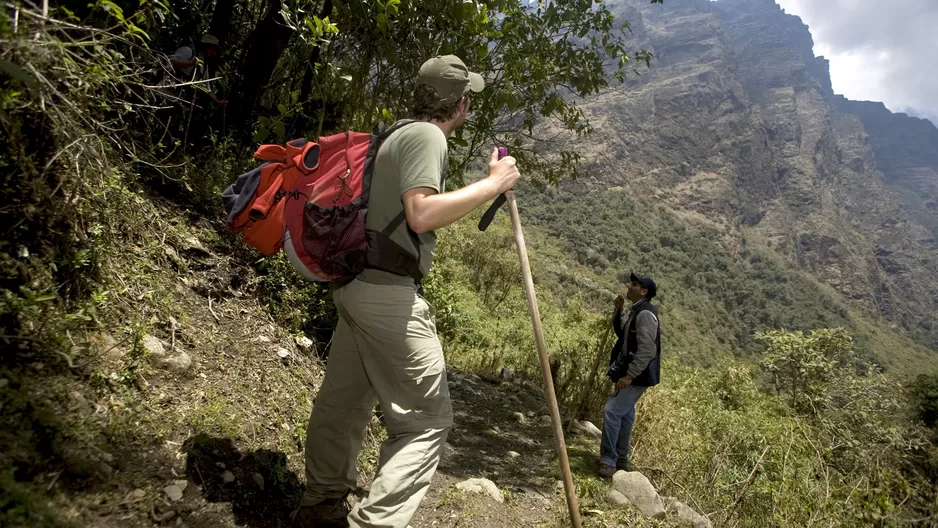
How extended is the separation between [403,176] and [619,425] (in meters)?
3.83

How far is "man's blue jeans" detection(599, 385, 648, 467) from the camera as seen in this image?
4719 millimetres

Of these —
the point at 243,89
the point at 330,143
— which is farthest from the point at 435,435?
the point at 243,89

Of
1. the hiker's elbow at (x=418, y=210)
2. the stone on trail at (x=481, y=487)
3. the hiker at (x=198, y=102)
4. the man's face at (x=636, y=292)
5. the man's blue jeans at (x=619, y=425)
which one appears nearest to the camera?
the hiker's elbow at (x=418, y=210)

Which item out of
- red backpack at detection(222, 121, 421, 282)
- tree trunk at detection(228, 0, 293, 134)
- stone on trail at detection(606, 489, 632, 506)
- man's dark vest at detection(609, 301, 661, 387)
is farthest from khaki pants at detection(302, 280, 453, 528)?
man's dark vest at detection(609, 301, 661, 387)

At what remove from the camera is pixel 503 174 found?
79.7 inches

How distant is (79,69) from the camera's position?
2084mm

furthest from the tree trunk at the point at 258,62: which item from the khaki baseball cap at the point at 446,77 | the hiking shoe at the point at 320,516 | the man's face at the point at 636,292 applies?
the man's face at the point at 636,292

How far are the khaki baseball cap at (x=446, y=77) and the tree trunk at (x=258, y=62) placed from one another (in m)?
2.62

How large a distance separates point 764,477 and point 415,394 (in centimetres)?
339

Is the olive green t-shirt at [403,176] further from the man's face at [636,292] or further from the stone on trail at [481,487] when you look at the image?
the man's face at [636,292]

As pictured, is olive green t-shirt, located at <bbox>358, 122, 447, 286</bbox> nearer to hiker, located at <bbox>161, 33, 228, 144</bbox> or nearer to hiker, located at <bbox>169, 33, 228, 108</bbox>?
hiker, located at <bbox>169, 33, 228, 108</bbox>

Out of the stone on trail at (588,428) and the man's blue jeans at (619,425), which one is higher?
the man's blue jeans at (619,425)

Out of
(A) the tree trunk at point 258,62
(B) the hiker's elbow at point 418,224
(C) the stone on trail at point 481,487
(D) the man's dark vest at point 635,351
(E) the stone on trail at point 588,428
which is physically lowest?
(E) the stone on trail at point 588,428

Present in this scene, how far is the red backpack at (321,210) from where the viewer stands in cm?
188
